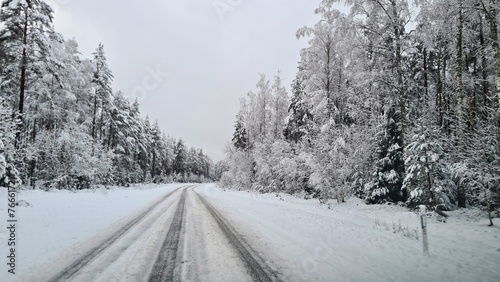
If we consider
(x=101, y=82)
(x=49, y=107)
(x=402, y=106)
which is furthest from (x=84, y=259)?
(x=101, y=82)

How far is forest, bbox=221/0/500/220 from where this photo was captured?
424 inches

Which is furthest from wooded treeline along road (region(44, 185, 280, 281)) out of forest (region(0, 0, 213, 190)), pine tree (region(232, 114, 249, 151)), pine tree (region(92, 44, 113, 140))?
pine tree (region(232, 114, 249, 151))

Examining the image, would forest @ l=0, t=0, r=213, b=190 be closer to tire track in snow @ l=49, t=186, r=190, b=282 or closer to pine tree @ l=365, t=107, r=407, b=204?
tire track in snow @ l=49, t=186, r=190, b=282

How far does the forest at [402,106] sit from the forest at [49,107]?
16.0m

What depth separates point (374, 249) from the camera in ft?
21.9

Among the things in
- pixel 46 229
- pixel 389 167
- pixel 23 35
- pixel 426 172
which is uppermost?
pixel 23 35

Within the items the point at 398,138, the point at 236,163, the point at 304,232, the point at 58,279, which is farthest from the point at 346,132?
the point at 236,163

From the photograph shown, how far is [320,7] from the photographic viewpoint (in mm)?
17188

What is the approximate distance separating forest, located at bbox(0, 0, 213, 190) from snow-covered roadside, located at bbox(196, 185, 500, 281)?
12978mm

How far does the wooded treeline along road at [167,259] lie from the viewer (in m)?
4.71

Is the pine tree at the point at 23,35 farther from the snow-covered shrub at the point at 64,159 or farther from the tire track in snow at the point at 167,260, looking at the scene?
the tire track in snow at the point at 167,260

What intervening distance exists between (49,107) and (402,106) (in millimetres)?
25956

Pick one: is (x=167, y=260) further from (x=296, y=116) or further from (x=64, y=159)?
(x=296, y=116)

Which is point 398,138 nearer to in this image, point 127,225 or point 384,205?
point 384,205
